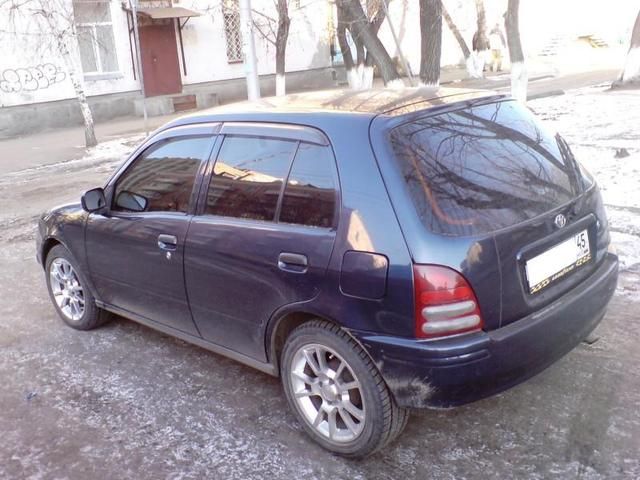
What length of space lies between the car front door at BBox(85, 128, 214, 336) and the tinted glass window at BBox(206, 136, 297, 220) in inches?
6.2

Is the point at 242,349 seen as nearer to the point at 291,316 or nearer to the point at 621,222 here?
the point at 291,316

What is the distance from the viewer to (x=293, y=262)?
9.66ft

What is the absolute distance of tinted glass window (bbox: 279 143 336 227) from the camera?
290 cm

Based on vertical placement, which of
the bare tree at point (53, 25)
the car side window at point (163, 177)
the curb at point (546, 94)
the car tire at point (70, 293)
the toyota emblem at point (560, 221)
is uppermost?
the bare tree at point (53, 25)

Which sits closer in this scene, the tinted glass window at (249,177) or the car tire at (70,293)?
the tinted glass window at (249,177)

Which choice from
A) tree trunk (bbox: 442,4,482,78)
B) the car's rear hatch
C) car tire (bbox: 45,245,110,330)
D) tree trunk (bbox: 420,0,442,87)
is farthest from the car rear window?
tree trunk (bbox: 442,4,482,78)

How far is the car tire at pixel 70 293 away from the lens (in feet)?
14.7

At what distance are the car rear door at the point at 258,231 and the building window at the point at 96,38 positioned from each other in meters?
17.5

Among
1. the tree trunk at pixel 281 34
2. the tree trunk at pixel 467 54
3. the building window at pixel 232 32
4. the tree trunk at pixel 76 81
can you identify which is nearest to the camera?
the tree trunk at pixel 76 81

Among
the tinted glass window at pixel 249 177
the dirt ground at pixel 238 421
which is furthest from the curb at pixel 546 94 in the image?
the tinted glass window at pixel 249 177

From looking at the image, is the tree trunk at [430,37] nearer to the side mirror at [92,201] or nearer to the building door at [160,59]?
the side mirror at [92,201]

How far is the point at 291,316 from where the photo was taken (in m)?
3.07

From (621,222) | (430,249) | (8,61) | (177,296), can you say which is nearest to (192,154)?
(177,296)

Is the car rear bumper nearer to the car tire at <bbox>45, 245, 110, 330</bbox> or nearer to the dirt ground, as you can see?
the dirt ground
